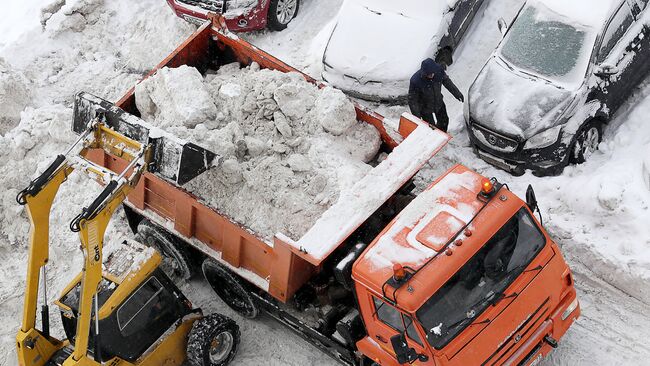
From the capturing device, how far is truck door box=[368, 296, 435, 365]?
6.94 metres

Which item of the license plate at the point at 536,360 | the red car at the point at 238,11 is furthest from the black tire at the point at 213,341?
the red car at the point at 238,11

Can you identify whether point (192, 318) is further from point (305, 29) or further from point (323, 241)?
Result: point (305, 29)

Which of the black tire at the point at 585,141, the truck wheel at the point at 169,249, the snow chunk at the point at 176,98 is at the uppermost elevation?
the black tire at the point at 585,141

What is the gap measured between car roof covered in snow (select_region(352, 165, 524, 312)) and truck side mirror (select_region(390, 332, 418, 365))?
0.30 metres

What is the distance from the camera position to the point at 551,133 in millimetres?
9445

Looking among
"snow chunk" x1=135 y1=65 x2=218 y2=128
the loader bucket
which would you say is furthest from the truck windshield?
"snow chunk" x1=135 y1=65 x2=218 y2=128

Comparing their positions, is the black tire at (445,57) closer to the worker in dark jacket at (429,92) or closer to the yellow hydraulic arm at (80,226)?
the worker in dark jacket at (429,92)

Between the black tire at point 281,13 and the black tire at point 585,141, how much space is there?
506 cm

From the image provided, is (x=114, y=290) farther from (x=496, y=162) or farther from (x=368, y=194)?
(x=496, y=162)

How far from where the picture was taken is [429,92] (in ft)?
32.7

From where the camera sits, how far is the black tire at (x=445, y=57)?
1098 cm

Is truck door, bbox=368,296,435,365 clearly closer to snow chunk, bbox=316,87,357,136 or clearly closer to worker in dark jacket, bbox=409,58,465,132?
snow chunk, bbox=316,87,357,136

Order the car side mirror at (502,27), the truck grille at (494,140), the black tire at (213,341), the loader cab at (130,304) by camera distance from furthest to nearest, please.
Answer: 1. the car side mirror at (502,27)
2. the truck grille at (494,140)
3. the black tire at (213,341)
4. the loader cab at (130,304)

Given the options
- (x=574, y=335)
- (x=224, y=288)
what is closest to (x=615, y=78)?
(x=574, y=335)
